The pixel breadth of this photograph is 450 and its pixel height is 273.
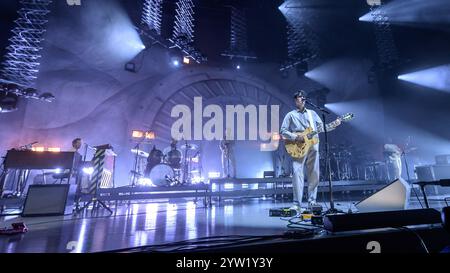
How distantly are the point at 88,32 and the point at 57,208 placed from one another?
8335 millimetres

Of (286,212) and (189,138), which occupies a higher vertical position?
(189,138)

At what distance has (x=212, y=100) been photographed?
1183cm

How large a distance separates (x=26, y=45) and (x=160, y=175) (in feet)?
24.7

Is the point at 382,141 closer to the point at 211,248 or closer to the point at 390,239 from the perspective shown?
the point at 390,239

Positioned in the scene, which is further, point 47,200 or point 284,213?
point 47,200

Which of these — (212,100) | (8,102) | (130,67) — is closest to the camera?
(8,102)

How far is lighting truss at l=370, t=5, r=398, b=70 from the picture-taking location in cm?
1082

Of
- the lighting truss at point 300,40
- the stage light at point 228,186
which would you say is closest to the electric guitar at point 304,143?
the stage light at point 228,186

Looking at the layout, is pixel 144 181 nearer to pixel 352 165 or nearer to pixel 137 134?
pixel 137 134

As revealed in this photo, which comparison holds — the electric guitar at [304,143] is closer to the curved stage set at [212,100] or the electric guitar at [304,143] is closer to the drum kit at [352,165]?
the curved stage set at [212,100]

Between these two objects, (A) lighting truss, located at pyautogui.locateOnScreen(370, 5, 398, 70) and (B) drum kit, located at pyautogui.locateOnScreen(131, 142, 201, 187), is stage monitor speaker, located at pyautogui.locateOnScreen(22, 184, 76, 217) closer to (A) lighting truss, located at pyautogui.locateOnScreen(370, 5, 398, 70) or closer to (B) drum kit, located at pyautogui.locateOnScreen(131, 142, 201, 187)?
(B) drum kit, located at pyautogui.locateOnScreen(131, 142, 201, 187)

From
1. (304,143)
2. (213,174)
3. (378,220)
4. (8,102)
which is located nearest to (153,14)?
(8,102)
